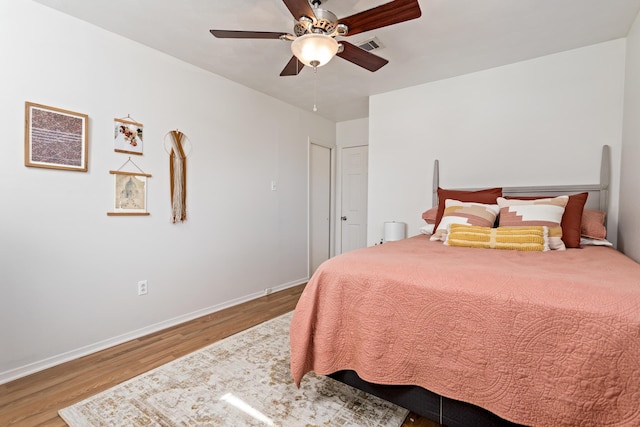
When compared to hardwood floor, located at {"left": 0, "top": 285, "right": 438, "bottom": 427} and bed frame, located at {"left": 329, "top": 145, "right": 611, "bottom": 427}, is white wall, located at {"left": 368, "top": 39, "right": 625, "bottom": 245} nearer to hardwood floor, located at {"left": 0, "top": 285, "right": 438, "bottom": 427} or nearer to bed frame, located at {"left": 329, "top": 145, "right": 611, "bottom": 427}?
hardwood floor, located at {"left": 0, "top": 285, "right": 438, "bottom": 427}

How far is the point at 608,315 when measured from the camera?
0.96 meters

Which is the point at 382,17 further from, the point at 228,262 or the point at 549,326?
the point at 228,262

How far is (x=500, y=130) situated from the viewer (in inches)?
115

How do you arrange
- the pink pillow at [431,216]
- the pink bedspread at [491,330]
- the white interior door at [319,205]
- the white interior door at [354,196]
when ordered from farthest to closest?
the white interior door at [354,196]
the white interior door at [319,205]
the pink pillow at [431,216]
the pink bedspread at [491,330]

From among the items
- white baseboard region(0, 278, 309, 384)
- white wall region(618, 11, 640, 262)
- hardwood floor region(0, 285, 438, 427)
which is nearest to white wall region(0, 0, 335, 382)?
white baseboard region(0, 278, 309, 384)

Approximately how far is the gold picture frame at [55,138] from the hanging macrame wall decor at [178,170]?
638mm

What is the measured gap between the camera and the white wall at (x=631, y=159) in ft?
6.69

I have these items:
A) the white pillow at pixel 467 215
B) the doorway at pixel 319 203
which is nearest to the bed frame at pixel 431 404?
the white pillow at pixel 467 215

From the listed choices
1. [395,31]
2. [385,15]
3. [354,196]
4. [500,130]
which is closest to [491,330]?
[385,15]

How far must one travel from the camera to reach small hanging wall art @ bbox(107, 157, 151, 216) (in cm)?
239

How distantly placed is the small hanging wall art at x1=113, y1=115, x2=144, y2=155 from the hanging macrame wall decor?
0.24 meters

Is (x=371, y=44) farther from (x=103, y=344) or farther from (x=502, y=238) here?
(x=103, y=344)

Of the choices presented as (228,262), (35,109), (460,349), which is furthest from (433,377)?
(35,109)

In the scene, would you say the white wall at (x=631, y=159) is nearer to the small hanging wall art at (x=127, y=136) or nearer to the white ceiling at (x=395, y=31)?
the white ceiling at (x=395, y=31)
